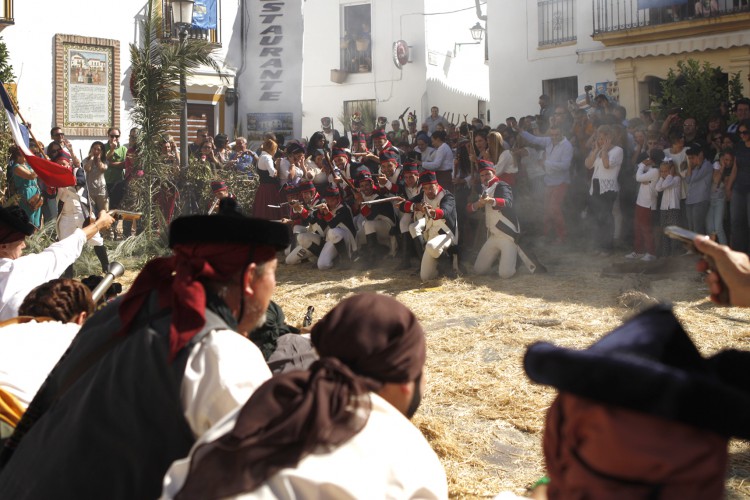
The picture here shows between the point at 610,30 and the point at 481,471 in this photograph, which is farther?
the point at 610,30

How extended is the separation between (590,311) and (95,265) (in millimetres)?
6256

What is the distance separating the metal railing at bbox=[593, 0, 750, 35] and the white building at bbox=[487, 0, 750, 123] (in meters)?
0.02

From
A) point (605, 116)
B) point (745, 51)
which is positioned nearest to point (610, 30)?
point (745, 51)

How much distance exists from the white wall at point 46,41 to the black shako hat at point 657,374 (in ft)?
57.2

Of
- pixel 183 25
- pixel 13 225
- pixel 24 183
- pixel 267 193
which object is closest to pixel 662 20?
pixel 267 193

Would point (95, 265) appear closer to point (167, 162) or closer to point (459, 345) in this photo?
point (167, 162)

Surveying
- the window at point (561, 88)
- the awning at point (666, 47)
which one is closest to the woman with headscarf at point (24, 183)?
the awning at point (666, 47)

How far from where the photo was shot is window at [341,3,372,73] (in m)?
25.6

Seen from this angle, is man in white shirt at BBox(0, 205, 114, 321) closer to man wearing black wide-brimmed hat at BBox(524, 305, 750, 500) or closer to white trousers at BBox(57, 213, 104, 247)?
man wearing black wide-brimmed hat at BBox(524, 305, 750, 500)

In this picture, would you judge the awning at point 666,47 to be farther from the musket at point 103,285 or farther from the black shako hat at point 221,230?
the black shako hat at point 221,230

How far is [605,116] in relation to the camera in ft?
36.1

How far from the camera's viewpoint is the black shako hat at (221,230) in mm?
2279

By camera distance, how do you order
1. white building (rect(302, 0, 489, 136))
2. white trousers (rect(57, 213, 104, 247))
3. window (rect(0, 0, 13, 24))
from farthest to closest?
white building (rect(302, 0, 489, 136)) < window (rect(0, 0, 13, 24)) < white trousers (rect(57, 213, 104, 247))

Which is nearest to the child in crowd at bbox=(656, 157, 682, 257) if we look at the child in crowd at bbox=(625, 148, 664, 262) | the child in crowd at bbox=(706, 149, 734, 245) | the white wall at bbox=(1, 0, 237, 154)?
the child in crowd at bbox=(625, 148, 664, 262)
